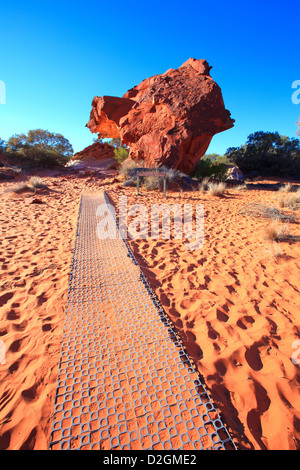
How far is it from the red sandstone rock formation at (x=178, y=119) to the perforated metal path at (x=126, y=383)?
880cm

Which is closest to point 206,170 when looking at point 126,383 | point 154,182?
point 154,182

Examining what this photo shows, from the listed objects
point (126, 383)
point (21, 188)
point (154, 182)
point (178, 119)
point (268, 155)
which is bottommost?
point (126, 383)

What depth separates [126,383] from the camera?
1.67 metres

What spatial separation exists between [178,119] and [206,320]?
10.5 metres

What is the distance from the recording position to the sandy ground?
1.50m

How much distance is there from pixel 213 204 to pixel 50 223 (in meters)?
5.57

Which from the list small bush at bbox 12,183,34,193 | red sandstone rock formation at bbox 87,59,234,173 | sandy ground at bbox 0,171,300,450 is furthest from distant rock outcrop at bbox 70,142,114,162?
sandy ground at bbox 0,171,300,450

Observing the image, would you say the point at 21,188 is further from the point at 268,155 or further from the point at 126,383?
the point at 268,155

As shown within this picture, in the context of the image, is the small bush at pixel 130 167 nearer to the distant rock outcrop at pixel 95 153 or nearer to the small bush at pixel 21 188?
the small bush at pixel 21 188

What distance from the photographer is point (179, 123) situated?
1002 cm

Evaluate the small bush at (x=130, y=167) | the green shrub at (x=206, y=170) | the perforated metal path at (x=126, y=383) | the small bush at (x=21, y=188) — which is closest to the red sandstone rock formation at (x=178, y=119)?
the small bush at (x=130, y=167)

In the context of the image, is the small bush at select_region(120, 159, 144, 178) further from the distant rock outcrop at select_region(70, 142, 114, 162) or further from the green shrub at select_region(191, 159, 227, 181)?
the distant rock outcrop at select_region(70, 142, 114, 162)

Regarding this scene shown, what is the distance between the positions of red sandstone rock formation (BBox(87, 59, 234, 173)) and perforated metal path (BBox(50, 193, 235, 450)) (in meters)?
8.80

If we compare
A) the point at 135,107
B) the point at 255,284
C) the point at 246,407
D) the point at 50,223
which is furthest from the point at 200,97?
the point at 246,407
